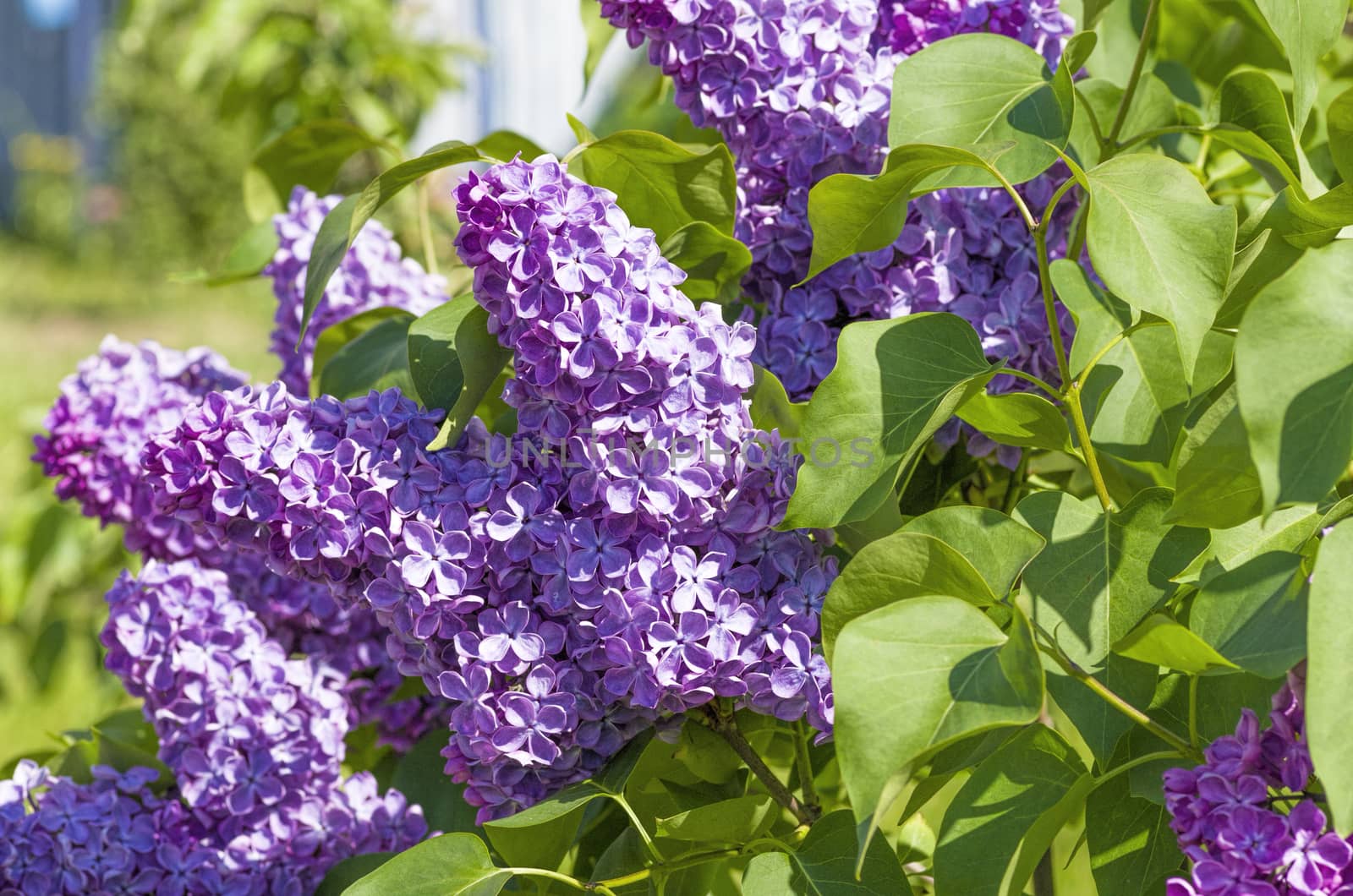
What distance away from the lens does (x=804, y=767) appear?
610 millimetres

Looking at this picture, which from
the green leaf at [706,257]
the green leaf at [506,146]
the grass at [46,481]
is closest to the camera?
the green leaf at [706,257]

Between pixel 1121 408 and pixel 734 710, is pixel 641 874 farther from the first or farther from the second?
pixel 1121 408

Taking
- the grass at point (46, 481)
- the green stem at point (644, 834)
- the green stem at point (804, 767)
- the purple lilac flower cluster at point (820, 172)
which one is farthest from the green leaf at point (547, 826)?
the grass at point (46, 481)

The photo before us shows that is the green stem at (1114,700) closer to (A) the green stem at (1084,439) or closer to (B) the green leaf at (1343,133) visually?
(A) the green stem at (1084,439)

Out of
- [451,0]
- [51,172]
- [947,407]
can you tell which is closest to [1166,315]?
[947,407]

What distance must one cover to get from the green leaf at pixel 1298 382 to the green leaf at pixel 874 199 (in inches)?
4.9

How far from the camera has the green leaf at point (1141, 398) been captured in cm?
52

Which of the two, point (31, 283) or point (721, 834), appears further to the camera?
point (31, 283)

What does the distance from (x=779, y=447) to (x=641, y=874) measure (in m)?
0.17

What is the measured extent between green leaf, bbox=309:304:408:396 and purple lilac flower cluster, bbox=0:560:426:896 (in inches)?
5.2

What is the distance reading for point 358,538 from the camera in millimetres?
509

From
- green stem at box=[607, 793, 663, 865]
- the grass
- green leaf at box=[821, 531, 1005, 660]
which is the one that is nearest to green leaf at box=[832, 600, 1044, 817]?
green leaf at box=[821, 531, 1005, 660]

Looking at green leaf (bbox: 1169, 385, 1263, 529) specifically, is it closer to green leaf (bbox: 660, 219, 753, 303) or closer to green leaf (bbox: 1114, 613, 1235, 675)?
green leaf (bbox: 1114, 613, 1235, 675)

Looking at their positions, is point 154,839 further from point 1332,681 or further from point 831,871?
point 1332,681
